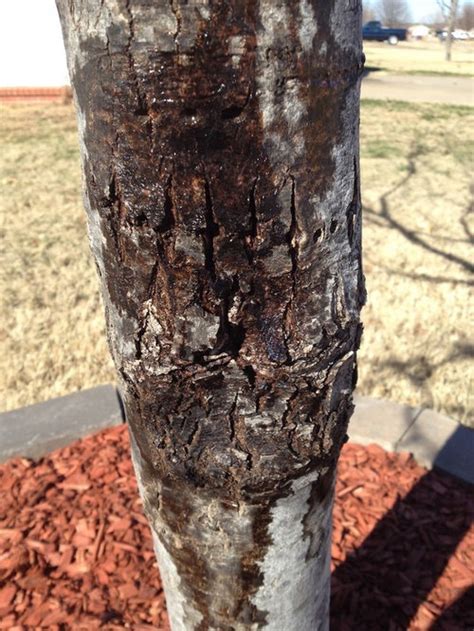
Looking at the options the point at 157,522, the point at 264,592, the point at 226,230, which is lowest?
the point at 264,592

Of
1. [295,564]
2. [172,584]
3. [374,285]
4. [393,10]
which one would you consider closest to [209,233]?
[295,564]

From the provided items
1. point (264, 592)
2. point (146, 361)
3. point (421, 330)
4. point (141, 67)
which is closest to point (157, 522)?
point (264, 592)

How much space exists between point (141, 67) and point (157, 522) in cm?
87

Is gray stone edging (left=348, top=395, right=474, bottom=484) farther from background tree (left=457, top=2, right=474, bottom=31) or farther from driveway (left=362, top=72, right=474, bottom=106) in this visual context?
background tree (left=457, top=2, right=474, bottom=31)

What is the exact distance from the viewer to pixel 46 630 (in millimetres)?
2137

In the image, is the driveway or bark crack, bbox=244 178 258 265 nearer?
bark crack, bbox=244 178 258 265

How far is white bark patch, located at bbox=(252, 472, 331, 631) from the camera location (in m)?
1.14

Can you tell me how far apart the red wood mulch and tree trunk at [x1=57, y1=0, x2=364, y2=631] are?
3.96 feet

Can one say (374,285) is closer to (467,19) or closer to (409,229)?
(409,229)

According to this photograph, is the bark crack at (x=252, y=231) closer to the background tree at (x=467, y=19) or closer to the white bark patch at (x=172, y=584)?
the white bark patch at (x=172, y=584)

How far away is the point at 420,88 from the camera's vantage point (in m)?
16.1

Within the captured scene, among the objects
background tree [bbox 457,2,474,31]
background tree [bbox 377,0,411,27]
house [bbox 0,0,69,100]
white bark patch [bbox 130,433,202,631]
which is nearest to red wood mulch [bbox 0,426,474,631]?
white bark patch [bbox 130,433,202,631]

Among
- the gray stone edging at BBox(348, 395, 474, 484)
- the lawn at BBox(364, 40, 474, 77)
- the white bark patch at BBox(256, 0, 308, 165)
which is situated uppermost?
the white bark patch at BBox(256, 0, 308, 165)

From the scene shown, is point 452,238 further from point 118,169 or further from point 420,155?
point 118,169
